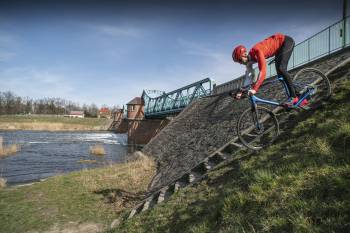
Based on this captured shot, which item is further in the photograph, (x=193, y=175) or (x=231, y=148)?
(x=231, y=148)

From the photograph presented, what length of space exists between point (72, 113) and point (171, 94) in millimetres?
135140

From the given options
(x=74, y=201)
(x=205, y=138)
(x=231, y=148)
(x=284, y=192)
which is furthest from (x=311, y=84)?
(x=74, y=201)

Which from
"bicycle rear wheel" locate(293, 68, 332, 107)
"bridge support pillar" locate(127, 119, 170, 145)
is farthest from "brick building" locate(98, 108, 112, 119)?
"bicycle rear wheel" locate(293, 68, 332, 107)

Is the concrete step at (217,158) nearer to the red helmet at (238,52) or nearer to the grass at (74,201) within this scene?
the grass at (74,201)

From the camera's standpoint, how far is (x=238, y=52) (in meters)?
6.14

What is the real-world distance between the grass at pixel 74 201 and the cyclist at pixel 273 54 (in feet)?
20.4

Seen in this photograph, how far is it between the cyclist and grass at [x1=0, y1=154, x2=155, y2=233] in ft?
20.4

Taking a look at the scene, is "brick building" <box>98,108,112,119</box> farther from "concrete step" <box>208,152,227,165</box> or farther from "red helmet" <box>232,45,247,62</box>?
"red helmet" <box>232,45,247,62</box>

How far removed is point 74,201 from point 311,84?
9.29 metres

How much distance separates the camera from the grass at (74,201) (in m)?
8.78

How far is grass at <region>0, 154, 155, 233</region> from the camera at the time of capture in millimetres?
8781

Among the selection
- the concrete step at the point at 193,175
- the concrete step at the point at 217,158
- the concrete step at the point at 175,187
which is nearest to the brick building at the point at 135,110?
the concrete step at the point at 217,158

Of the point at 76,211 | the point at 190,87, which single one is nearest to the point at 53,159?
the point at 190,87

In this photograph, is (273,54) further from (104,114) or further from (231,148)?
(104,114)
